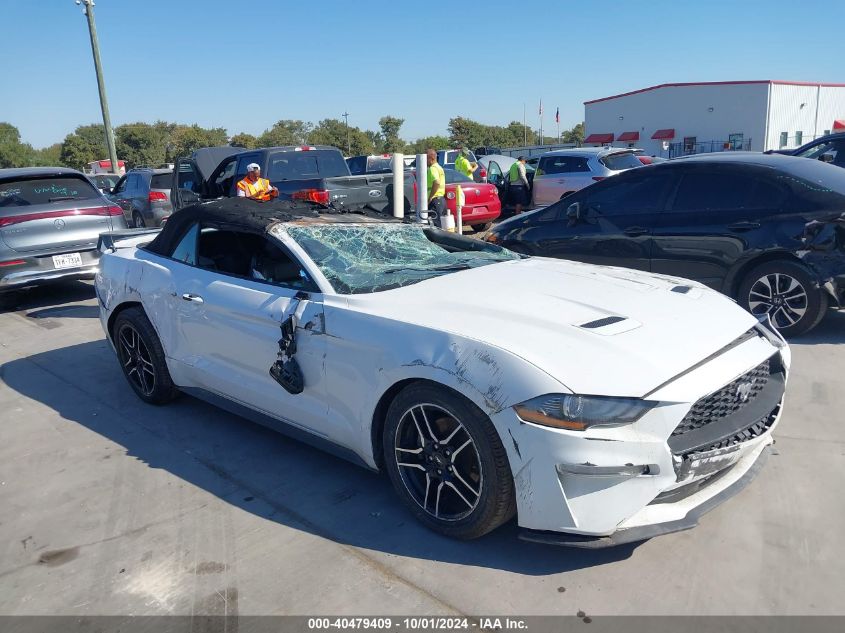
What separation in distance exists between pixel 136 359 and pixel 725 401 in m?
4.07

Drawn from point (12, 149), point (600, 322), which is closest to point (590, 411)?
point (600, 322)

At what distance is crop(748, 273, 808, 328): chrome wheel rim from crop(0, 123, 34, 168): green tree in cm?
7926

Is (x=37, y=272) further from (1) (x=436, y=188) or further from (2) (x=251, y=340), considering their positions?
(1) (x=436, y=188)

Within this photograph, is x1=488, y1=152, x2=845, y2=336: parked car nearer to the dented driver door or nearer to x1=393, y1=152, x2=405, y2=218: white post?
x1=393, y1=152, x2=405, y2=218: white post

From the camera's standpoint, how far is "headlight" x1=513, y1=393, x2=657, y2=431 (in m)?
2.66

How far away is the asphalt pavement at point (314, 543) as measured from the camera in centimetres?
281

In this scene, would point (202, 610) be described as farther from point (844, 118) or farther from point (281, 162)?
point (844, 118)

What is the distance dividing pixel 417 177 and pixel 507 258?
20.9 feet

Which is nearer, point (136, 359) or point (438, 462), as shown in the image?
point (438, 462)

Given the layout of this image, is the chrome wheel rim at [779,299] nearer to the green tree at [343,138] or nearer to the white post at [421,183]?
the white post at [421,183]

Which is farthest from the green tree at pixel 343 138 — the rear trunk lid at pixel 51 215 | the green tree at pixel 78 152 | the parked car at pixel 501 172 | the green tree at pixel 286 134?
the rear trunk lid at pixel 51 215

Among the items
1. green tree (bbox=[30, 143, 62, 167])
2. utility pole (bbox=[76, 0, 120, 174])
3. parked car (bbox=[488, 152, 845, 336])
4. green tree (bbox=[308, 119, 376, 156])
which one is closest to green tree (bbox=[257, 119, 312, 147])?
green tree (bbox=[308, 119, 376, 156])

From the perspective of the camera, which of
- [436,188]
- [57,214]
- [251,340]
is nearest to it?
[251,340]

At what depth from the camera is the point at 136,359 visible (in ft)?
16.8
